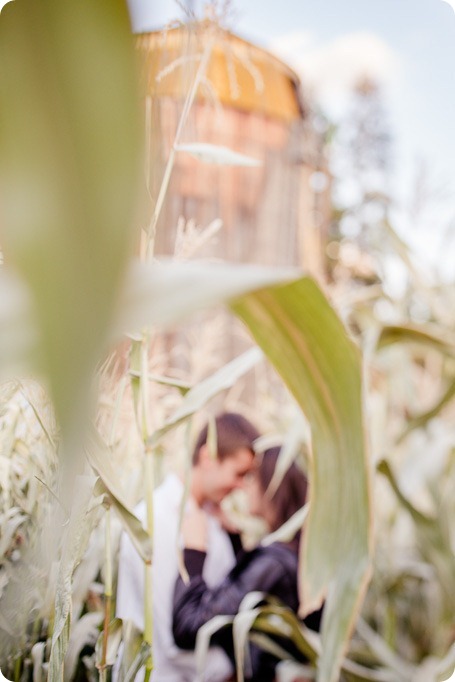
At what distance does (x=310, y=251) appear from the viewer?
74 cm

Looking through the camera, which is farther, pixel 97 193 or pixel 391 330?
pixel 391 330

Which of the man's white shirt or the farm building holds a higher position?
the farm building

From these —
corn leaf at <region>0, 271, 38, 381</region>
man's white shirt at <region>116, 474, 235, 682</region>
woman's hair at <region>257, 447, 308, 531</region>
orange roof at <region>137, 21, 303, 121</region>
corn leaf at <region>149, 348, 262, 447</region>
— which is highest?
orange roof at <region>137, 21, 303, 121</region>

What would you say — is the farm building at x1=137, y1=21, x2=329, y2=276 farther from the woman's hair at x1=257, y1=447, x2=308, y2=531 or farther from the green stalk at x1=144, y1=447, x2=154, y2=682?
the woman's hair at x1=257, y1=447, x2=308, y2=531

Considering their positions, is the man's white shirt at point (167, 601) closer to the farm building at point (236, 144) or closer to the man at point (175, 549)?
the man at point (175, 549)

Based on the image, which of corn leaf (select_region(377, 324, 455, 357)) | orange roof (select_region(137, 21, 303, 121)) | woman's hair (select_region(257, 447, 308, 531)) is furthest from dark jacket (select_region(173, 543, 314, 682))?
orange roof (select_region(137, 21, 303, 121))

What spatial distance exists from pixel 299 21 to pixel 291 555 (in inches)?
17.7

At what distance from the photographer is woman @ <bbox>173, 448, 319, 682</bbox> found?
0.47 m

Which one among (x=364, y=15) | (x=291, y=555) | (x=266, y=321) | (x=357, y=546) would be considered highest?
(x=364, y=15)

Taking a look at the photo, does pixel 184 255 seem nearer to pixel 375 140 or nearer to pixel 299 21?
pixel 299 21

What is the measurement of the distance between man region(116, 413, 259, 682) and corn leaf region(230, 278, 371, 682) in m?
0.09

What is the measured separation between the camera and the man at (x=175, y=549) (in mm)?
342

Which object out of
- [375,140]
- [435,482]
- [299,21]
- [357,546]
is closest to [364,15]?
[299,21]

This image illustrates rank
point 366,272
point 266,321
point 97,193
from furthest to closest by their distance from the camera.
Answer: point 366,272, point 266,321, point 97,193
